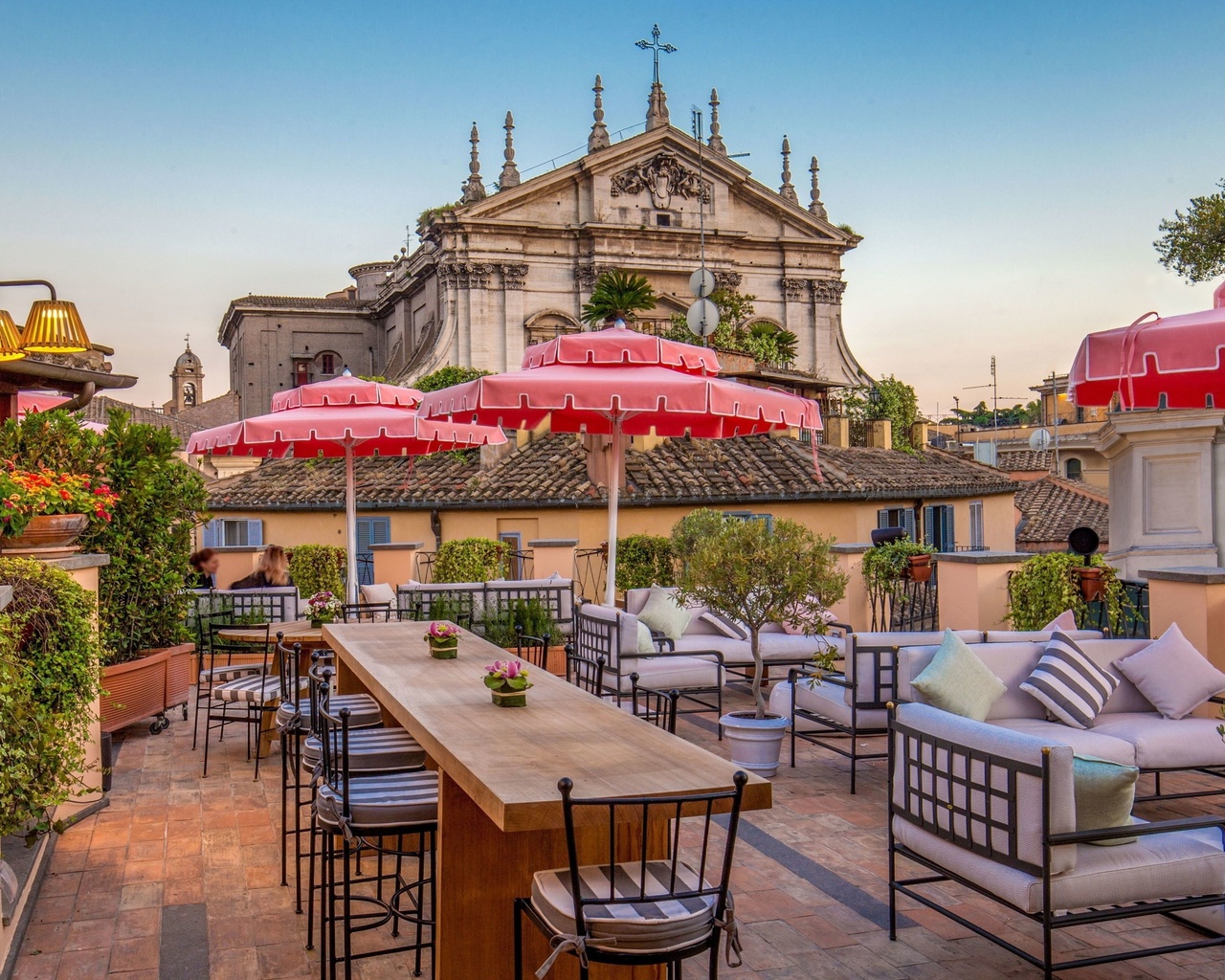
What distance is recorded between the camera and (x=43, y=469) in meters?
7.12

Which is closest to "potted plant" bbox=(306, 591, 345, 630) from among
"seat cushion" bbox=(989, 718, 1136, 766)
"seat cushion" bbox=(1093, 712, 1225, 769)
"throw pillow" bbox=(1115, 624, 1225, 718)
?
"seat cushion" bbox=(989, 718, 1136, 766)

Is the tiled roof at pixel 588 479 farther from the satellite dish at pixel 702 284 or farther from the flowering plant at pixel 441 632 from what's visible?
the flowering plant at pixel 441 632

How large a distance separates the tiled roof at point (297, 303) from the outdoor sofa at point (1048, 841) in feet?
147

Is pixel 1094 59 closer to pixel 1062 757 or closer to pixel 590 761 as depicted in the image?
pixel 1062 757

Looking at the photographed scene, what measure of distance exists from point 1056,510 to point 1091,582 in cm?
3058

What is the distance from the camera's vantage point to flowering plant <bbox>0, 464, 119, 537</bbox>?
613cm

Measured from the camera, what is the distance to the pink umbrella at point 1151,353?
19.7ft

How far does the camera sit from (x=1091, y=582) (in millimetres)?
8477

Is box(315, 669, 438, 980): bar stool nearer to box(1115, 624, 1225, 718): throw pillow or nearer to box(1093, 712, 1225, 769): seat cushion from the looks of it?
box(1093, 712, 1225, 769): seat cushion

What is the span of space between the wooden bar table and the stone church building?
32.6 m

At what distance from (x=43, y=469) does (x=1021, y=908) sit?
6.25 metres

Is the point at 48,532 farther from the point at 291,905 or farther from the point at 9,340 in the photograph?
the point at 9,340

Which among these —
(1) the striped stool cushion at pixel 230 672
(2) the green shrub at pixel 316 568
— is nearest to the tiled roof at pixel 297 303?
(2) the green shrub at pixel 316 568

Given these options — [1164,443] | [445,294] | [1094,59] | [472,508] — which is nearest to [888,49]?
[1094,59]
